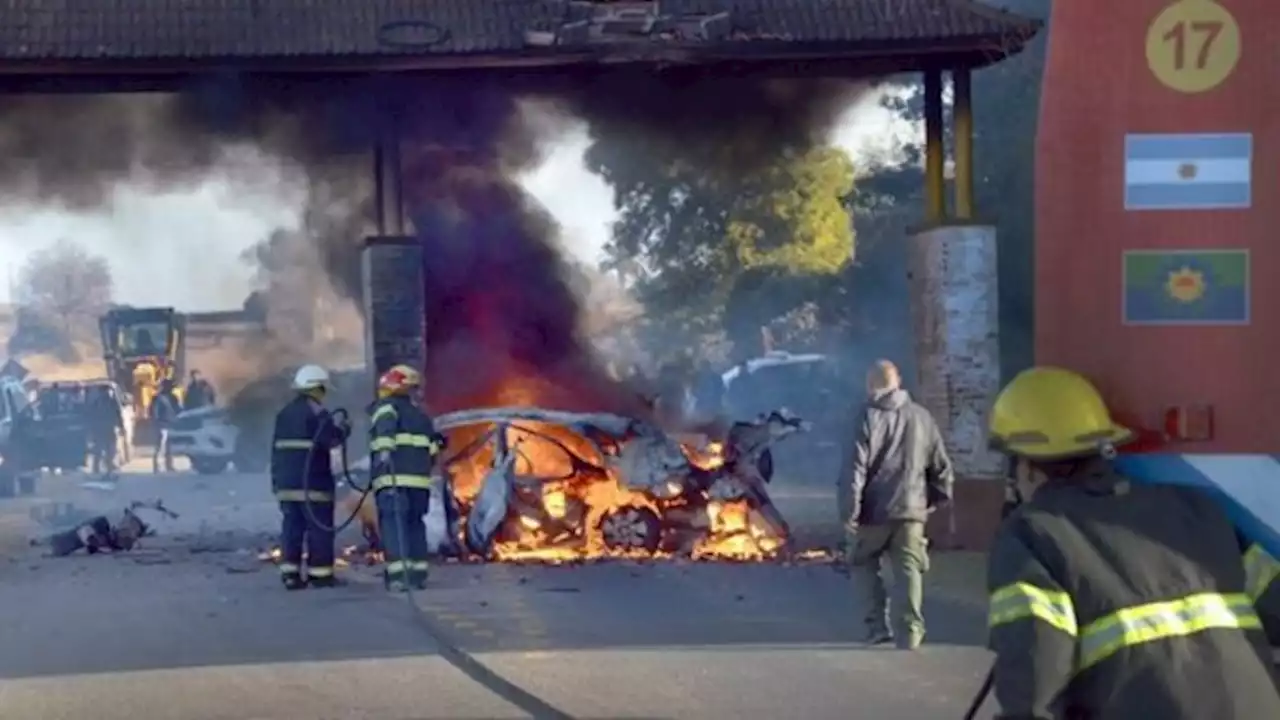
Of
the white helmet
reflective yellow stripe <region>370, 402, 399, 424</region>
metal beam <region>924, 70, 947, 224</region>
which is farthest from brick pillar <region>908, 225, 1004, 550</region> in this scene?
the white helmet

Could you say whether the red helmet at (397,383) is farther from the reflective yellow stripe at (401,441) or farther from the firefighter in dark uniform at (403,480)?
the reflective yellow stripe at (401,441)

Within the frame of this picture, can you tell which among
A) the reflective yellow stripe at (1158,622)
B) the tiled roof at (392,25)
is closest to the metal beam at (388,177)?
the tiled roof at (392,25)

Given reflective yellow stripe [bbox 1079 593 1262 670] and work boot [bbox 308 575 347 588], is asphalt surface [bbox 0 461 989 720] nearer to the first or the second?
work boot [bbox 308 575 347 588]

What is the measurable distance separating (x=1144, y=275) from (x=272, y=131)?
14.1m

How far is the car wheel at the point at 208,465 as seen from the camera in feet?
55.7

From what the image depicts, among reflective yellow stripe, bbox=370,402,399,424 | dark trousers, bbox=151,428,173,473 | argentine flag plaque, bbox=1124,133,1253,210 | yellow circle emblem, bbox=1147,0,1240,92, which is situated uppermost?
yellow circle emblem, bbox=1147,0,1240,92

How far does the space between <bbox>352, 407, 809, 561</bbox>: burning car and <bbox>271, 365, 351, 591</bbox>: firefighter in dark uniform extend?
62.4 inches

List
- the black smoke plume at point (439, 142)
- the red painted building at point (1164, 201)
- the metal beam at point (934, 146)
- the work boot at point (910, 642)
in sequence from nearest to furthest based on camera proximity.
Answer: the red painted building at point (1164, 201) < the work boot at point (910, 642) < the metal beam at point (934, 146) < the black smoke plume at point (439, 142)

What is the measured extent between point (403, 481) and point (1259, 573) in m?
9.53

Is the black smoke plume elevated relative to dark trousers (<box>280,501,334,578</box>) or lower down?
elevated

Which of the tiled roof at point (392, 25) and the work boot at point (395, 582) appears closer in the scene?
the work boot at point (395, 582)

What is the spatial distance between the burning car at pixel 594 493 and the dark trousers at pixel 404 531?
1656 mm

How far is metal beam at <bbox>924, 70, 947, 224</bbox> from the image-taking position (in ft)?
49.9

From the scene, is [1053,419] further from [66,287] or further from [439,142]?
[66,287]
